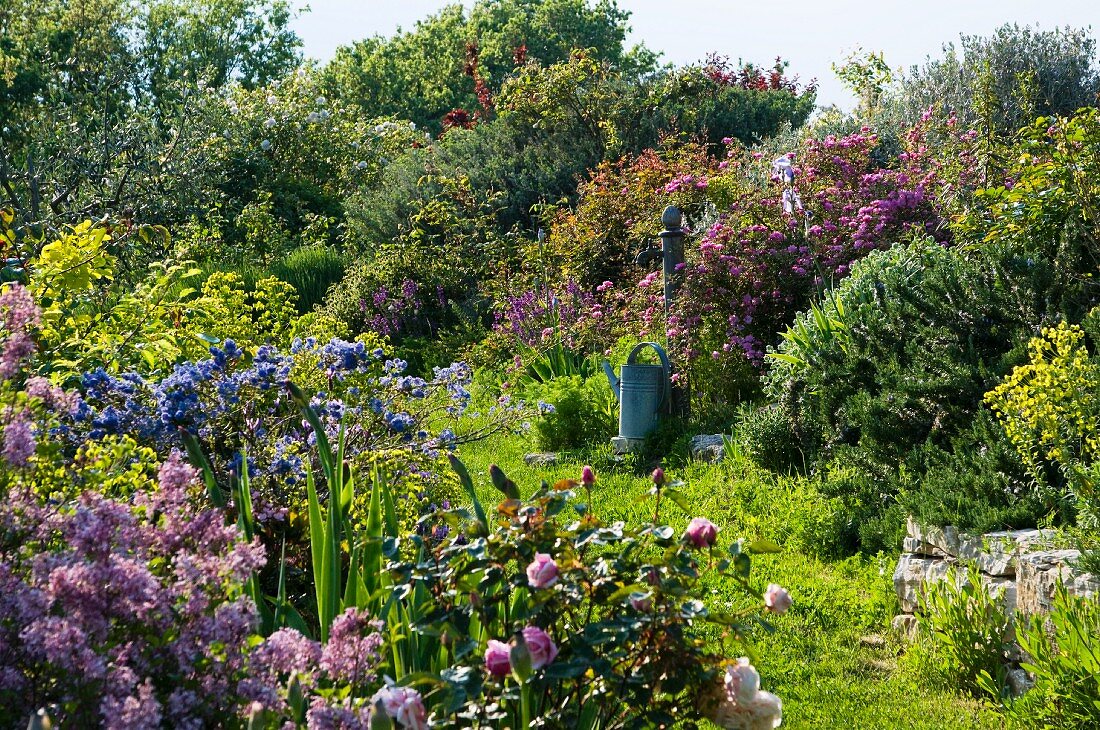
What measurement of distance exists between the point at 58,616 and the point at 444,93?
35.8 metres

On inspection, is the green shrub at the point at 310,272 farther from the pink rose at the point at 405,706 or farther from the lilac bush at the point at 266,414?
the pink rose at the point at 405,706

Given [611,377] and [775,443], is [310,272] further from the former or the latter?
[775,443]

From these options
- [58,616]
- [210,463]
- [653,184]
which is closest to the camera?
[58,616]

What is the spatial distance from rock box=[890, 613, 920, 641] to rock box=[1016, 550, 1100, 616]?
50 cm

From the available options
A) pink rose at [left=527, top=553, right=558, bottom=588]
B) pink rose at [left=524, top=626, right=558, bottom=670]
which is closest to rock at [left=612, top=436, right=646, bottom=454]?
pink rose at [left=527, top=553, right=558, bottom=588]

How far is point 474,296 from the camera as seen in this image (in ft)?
39.1

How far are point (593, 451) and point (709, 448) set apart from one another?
0.94 meters

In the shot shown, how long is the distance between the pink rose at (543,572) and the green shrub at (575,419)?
17.2ft

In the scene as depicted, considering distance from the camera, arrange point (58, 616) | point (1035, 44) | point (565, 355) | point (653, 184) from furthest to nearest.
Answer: point (1035, 44), point (653, 184), point (565, 355), point (58, 616)

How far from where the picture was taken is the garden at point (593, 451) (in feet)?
6.52

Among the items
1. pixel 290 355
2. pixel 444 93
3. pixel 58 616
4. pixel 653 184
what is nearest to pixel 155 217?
pixel 653 184

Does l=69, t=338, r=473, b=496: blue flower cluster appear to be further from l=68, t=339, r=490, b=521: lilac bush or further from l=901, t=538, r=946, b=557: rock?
l=901, t=538, r=946, b=557: rock

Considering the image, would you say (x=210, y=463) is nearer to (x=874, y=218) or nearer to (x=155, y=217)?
(x=874, y=218)

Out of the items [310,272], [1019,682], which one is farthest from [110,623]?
[310,272]
